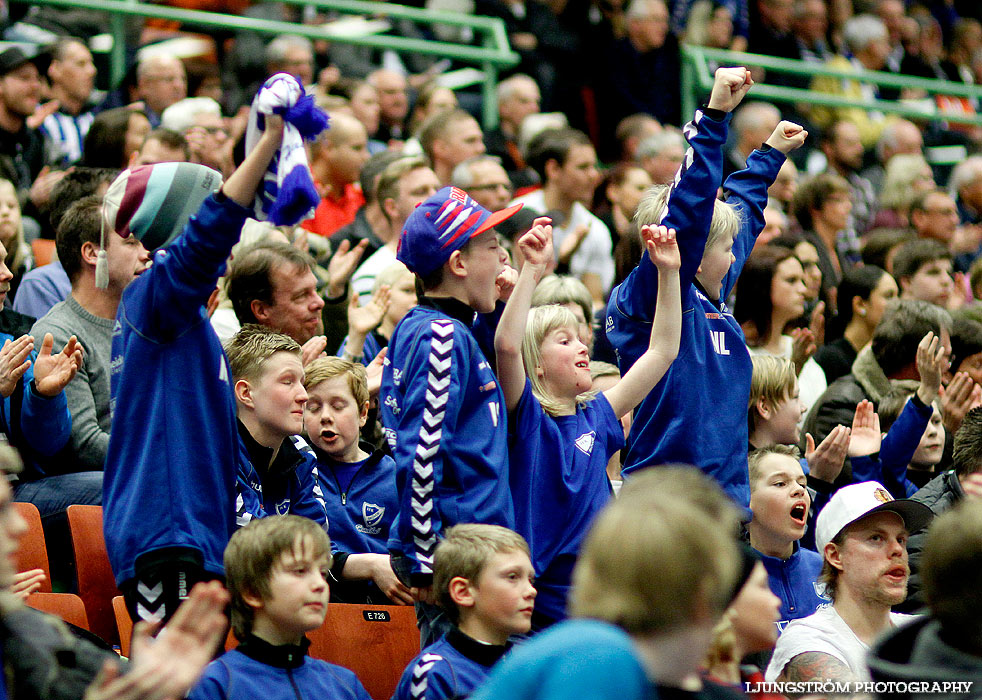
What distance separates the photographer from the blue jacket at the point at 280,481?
420 cm

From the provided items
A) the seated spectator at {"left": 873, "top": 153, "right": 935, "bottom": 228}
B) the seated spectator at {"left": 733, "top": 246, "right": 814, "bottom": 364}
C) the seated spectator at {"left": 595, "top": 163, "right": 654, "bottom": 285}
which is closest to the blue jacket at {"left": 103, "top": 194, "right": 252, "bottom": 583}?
the seated spectator at {"left": 733, "top": 246, "right": 814, "bottom": 364}

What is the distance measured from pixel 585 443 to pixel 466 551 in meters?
0.82

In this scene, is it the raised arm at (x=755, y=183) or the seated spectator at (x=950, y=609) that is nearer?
the seated spectator at (x=950, y=609)

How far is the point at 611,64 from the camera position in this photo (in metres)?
11.6

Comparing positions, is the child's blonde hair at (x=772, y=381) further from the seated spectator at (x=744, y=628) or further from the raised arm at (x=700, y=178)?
the seated spectator at (x=744, y=628)

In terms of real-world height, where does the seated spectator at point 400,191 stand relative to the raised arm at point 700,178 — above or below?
below

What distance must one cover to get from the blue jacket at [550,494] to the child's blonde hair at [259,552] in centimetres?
92

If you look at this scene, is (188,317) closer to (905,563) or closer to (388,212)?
(905,563)

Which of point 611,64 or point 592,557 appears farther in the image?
point 611,64

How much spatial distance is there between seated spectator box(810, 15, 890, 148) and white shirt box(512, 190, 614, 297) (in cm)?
497

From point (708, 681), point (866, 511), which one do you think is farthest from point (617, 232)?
point (708, 681)

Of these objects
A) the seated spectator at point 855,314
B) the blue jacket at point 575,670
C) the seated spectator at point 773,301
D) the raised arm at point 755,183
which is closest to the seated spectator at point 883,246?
the seated spectator at point 855,314

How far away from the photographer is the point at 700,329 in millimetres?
4586

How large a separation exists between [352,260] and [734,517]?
4.11 meters
